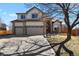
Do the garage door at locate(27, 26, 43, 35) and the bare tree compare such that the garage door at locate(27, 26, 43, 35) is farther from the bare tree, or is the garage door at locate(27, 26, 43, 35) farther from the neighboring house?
the bare tree

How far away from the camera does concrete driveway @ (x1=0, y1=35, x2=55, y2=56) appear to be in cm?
282

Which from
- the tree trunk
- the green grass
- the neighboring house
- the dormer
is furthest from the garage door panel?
the tree trunk

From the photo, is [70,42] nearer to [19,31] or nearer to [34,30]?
[34,30]

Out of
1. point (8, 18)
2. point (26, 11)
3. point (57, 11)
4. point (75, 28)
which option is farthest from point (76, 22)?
point (8, 18)

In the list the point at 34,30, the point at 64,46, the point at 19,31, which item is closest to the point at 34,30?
the point at 34,30

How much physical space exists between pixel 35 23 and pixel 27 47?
0.29m

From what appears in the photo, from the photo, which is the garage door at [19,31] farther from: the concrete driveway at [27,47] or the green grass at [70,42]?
the green grass at [70,42]

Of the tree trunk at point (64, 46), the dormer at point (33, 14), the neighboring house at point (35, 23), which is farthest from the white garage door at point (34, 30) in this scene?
the tree trunk at point (64, 46)

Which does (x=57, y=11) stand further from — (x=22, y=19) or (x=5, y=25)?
(x=5, y=25)

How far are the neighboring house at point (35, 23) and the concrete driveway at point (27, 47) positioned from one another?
0.08m

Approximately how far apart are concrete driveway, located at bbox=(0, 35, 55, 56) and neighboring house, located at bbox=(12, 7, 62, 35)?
0.27 feet

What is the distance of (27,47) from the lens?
2822mm

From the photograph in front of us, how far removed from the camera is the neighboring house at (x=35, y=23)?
283cm

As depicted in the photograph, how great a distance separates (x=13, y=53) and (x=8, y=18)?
40cm
